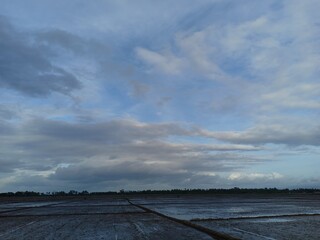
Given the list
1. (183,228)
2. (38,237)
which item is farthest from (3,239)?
(183,228)

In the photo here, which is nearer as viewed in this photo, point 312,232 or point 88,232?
point 312,232

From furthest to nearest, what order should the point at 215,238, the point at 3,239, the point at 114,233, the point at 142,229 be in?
the point at 142,229 → the point at 114,233 → the point at 3,239 → the point at 215,238

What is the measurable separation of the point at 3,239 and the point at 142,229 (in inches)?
277

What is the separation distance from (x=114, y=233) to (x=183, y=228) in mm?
4022

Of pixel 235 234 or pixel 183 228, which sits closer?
pixel 235 234

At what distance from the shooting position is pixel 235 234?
1928 cm

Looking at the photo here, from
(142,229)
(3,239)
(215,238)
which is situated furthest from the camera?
(142,229)

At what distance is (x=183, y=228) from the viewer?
23.3 metres

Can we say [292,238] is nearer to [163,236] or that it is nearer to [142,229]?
[163,236]

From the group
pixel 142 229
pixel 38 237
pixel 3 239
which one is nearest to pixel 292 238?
pixel 142 229

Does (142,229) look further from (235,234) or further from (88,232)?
(235,234)

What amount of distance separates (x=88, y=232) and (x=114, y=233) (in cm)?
179

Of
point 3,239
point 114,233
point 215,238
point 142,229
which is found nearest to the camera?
point 215,238

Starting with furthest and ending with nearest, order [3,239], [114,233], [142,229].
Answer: [142,229] < [114,233] < [3,239]
